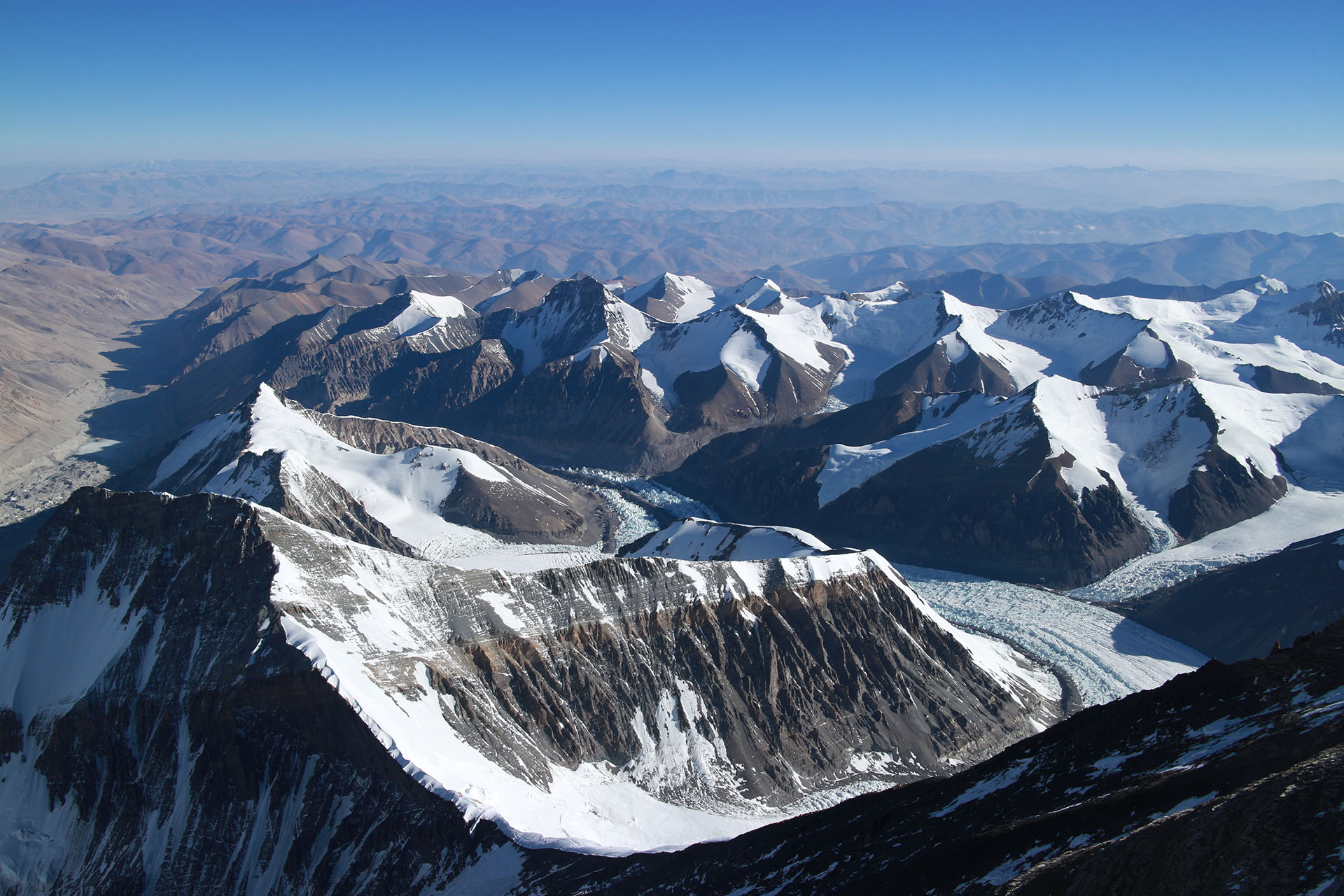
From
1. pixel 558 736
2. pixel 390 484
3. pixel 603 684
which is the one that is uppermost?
pixel 603 684

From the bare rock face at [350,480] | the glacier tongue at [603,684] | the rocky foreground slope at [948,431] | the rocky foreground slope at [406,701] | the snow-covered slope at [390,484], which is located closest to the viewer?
the rocky foreground slope at [406,701]

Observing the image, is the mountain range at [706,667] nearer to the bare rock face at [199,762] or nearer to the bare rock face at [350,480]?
the bare rock face at [199,762]

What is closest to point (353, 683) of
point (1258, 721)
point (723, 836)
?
point (723, 836)

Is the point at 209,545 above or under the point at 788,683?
above

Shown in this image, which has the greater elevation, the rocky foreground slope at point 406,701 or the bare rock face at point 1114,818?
the bare rock face at point 1114,818

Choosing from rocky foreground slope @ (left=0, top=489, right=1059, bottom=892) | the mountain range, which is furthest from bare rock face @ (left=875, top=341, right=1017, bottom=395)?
rocky foreground slope @ (left=0, top=489, right=1059, bottom=892)

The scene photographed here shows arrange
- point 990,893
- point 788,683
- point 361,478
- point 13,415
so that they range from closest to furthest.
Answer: point 990,893 < point 788,683 < point 361,478 < point 13,415

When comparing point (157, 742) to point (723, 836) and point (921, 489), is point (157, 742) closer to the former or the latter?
point (723, 836)

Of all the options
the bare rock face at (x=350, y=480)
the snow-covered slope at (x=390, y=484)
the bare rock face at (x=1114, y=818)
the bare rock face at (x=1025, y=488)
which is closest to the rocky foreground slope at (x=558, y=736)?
the bare rock face at (x=1114, y=818)

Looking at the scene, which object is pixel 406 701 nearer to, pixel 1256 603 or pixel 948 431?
pixel 1256 603

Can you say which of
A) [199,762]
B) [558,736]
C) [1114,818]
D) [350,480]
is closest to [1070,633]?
[558,736]

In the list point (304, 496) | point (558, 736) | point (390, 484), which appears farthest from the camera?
point (390, 484)
